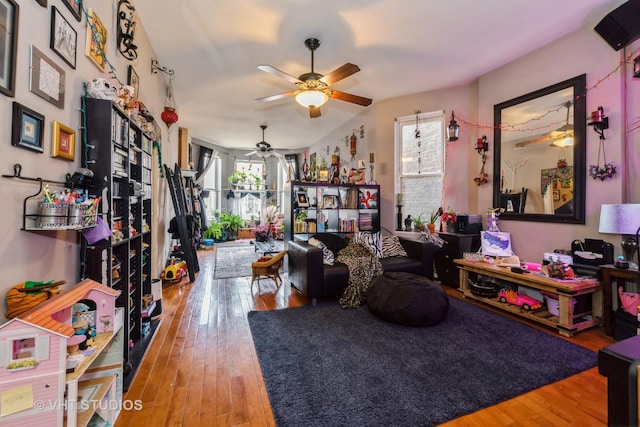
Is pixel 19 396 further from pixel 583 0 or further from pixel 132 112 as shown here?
pixel 583 0

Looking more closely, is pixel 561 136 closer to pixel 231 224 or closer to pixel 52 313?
pixel 52 313

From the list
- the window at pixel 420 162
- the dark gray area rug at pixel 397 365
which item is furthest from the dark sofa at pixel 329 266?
the window at pixel 420 162

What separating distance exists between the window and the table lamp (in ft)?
6.66

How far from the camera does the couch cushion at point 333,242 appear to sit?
142 inches

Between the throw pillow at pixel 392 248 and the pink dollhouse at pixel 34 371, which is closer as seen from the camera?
the pink dollhouse at pixel 34 371

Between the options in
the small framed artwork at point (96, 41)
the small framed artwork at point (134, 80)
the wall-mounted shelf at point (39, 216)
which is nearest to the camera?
the wall-mounted shelf at point (39, 216)

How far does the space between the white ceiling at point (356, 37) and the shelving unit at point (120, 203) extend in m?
1.34

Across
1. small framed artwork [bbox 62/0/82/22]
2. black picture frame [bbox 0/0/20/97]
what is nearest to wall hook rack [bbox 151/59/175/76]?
small framed artwork [bbox 62/0/82/22]

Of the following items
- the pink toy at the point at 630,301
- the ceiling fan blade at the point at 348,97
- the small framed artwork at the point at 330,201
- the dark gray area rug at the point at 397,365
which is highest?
the ceiling fan blade at the point at 348,97

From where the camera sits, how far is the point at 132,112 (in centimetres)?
201

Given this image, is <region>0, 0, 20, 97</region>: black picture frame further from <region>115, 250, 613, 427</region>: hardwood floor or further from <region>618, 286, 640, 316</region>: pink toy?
<region>618, 286, 640, 316</region>: pink toy

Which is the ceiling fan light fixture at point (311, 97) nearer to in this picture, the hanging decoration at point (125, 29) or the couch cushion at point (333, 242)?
the hanging decoration at point (125, 29)

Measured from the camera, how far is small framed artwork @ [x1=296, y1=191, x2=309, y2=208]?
4.06m

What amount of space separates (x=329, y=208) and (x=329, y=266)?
135 cm
